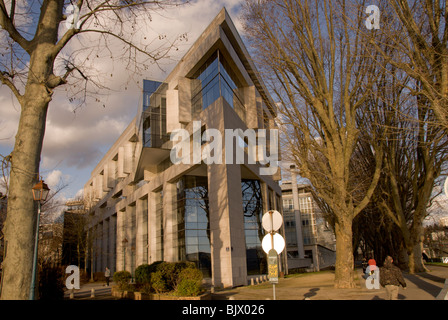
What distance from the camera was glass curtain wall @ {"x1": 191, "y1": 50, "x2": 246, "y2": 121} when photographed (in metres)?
26.7

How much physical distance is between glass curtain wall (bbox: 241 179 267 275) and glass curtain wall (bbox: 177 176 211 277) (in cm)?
389

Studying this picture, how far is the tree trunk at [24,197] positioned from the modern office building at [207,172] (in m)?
16.6

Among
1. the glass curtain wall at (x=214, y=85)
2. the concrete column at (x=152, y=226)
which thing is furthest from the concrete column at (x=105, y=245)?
the glass curtain wall at (x=214, y=85)

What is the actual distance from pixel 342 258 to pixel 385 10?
37.2 ft

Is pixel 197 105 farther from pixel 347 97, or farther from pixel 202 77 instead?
pixel 347 97

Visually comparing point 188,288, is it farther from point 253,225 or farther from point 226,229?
point 253,225

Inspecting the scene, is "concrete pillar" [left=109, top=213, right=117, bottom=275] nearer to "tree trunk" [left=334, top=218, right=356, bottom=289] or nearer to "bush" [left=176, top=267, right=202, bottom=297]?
"bush" [left=176, top=267, right=202, bottom=297]

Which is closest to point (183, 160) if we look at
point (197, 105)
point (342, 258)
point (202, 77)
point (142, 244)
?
point (197, 105)

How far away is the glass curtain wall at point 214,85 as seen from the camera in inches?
1051

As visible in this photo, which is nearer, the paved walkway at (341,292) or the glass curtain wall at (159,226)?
the paved walkway at (341,292)

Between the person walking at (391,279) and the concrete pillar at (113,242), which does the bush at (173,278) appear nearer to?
the person walking at (391,279)

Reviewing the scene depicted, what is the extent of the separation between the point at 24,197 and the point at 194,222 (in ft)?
74.4

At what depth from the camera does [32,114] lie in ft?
20.9

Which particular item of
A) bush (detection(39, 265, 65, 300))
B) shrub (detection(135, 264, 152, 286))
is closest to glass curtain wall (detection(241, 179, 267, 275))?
shrub (detection(135, 264, 152, 286))
